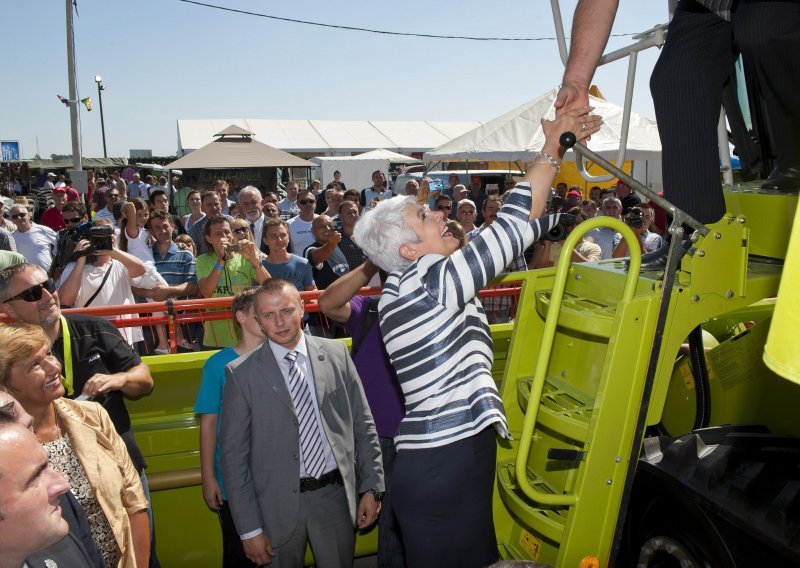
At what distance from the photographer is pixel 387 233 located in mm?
2510

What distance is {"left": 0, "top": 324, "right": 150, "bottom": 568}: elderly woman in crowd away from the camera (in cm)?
261

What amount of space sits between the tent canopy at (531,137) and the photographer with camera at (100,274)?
849 cm

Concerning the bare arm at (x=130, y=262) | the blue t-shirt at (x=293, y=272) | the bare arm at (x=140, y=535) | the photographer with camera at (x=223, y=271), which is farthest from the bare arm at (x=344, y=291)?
the bare arm at (x=130, y=262)

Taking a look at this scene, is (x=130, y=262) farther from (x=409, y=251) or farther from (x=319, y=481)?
(x=409, y=251)

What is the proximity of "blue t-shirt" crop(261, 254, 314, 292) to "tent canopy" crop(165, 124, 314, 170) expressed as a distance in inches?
368

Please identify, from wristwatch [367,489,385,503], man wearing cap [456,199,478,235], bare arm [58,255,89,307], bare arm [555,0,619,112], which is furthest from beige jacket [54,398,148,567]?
man wearing cap [456,199,478,235]

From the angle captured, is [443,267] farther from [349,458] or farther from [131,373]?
[131,373]

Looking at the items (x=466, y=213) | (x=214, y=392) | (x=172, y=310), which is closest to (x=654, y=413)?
(x=214, y=392)

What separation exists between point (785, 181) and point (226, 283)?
4.19 m

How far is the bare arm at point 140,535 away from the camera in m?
2.93

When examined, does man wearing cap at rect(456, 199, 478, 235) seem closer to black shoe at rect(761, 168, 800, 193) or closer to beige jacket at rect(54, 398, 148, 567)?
black shoe at rect(761, 168, 800, 193)

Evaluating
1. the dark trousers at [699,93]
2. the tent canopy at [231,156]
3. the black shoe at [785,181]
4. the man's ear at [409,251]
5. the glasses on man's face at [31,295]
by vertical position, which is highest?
the dark trousers at [699,93]

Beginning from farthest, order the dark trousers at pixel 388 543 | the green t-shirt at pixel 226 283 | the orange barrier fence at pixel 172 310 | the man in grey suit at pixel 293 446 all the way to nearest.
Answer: the green t-shirt at pixel 226 283 < the orange barrier fence at pixel 172 310 < the dark trousers at pixel 388 543 < the man in grey suit at pixel 293 446

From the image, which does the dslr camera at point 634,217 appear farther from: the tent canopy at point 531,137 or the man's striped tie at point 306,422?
the tent canopy at point 531,137
